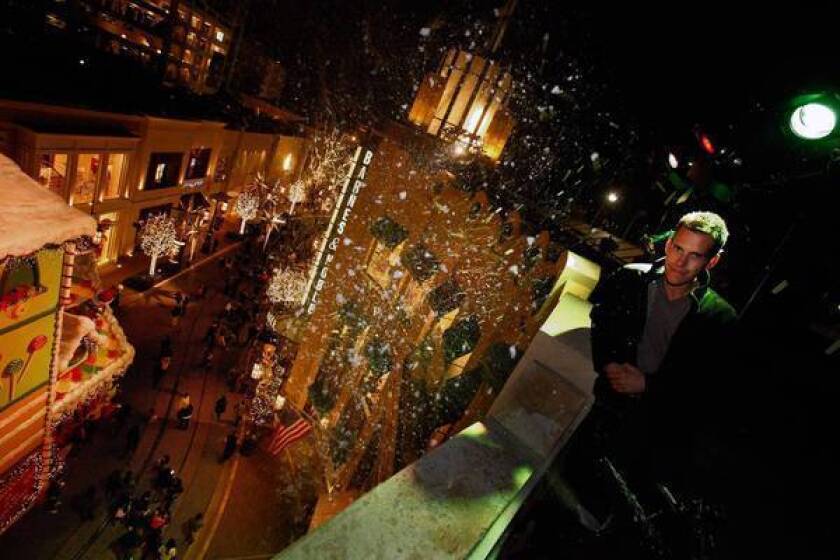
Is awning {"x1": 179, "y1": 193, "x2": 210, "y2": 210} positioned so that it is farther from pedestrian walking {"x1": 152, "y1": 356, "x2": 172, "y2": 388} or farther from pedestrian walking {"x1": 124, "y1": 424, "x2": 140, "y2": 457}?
pedestrian walking {"x1": 124, "y1": 424, "x2": 140, "y2": 457}

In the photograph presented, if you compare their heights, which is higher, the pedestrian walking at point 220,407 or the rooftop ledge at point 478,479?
the rooftop ledge at point 478,479

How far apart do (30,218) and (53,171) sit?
16.3 metres

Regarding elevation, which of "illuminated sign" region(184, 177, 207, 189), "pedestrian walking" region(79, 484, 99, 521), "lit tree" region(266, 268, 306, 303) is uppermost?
"lit tree" region(266, 268, 306, 303)

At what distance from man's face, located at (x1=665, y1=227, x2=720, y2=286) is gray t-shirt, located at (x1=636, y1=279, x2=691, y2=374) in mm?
176

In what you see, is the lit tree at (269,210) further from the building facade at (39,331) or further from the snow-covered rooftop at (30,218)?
the snow-covered rooftop at (30,218)

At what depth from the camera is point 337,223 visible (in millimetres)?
13664

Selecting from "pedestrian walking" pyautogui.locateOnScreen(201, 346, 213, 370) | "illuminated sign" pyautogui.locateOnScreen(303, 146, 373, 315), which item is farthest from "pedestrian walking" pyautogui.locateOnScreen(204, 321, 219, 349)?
"illuminated sign" pyautogui.locateOnScreen(303, 146, 373, 315)

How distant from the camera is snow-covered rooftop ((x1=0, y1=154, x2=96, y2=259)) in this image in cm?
344

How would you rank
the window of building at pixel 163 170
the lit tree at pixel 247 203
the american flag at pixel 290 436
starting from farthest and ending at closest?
1. the lit tree at pixel 247 203
2. the window of building at pixel 163 170
3. the american flag at pixel 290 436

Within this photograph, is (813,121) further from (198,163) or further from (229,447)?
(198,163)

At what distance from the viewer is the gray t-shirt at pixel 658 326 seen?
11.9 ft

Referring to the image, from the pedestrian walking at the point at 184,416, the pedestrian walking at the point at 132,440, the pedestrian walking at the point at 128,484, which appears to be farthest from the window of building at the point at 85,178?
the pedestrian walking at the point at 128,484

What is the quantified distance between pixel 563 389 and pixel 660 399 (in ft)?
2.38

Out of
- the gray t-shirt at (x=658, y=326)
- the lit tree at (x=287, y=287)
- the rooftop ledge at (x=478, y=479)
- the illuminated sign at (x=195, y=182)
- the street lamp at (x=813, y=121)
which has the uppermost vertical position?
the street lamp at (x=813, y=121)
